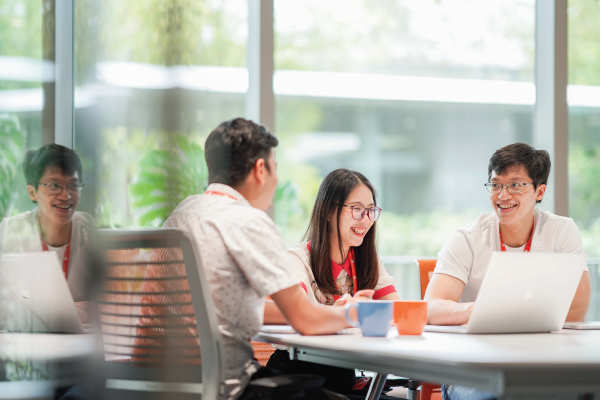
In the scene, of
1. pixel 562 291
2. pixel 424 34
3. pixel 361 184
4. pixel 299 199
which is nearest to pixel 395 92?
pixel 424 34

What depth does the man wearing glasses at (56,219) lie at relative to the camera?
2.02 feet

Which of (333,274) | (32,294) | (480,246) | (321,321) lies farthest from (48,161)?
(480,246)

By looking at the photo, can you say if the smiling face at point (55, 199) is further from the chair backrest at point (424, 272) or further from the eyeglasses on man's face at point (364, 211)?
the chair backrest at point (424, 272)

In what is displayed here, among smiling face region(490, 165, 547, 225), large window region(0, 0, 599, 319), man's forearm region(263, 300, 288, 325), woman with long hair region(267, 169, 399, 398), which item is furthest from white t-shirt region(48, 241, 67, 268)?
large window region(0, 0, 599, 319)

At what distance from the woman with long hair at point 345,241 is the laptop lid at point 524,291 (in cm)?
61

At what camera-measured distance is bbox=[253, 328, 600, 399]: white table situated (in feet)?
2.77

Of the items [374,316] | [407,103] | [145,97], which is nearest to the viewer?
[145,97]

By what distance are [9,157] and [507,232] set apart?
1.75m

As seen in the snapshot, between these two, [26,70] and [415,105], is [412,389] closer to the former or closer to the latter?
[26,70]

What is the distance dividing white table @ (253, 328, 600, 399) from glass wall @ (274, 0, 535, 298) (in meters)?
2.52

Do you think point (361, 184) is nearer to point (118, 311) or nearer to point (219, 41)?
point (118, 311)

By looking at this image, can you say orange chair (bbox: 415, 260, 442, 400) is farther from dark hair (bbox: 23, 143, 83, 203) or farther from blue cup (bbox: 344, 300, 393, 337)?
dark hair (bbox: 23, 143, 83, 203)

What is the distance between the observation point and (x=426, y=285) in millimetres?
2176

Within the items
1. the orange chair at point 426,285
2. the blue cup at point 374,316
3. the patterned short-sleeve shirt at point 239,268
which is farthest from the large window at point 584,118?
the patterned short-sleeve shirt at point 239,268
